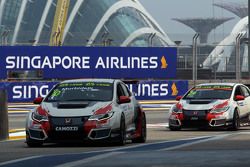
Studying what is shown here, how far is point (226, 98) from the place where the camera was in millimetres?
21422

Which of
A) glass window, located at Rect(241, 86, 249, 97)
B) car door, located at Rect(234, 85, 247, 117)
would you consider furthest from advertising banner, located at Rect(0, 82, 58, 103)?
car door, located at Rect(234, 85, 247, 117)

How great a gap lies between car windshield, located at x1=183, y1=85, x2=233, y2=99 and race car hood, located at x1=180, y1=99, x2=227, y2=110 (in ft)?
1.72

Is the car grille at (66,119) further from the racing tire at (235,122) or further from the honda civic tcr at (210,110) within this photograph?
the racing tire at (235,122)

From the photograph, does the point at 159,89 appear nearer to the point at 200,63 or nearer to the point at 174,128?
the point at 200,63

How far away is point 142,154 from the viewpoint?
40.8 ft

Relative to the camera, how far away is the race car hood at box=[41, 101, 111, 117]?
48.9 ft

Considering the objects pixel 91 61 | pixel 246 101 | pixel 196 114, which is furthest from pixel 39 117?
pixel 91 61

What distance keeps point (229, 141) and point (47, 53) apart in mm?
22575

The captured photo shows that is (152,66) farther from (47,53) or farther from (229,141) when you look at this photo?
(229,141)

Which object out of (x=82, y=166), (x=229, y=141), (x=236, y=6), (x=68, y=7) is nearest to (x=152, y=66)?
(x=229, y=141)

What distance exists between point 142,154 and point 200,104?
8.60 m

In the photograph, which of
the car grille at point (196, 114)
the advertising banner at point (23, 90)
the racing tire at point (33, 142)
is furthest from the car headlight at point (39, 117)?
the advertising banner at point (23, 90)

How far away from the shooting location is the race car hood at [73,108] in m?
14.9

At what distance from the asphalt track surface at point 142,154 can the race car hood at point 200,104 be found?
309 cm
